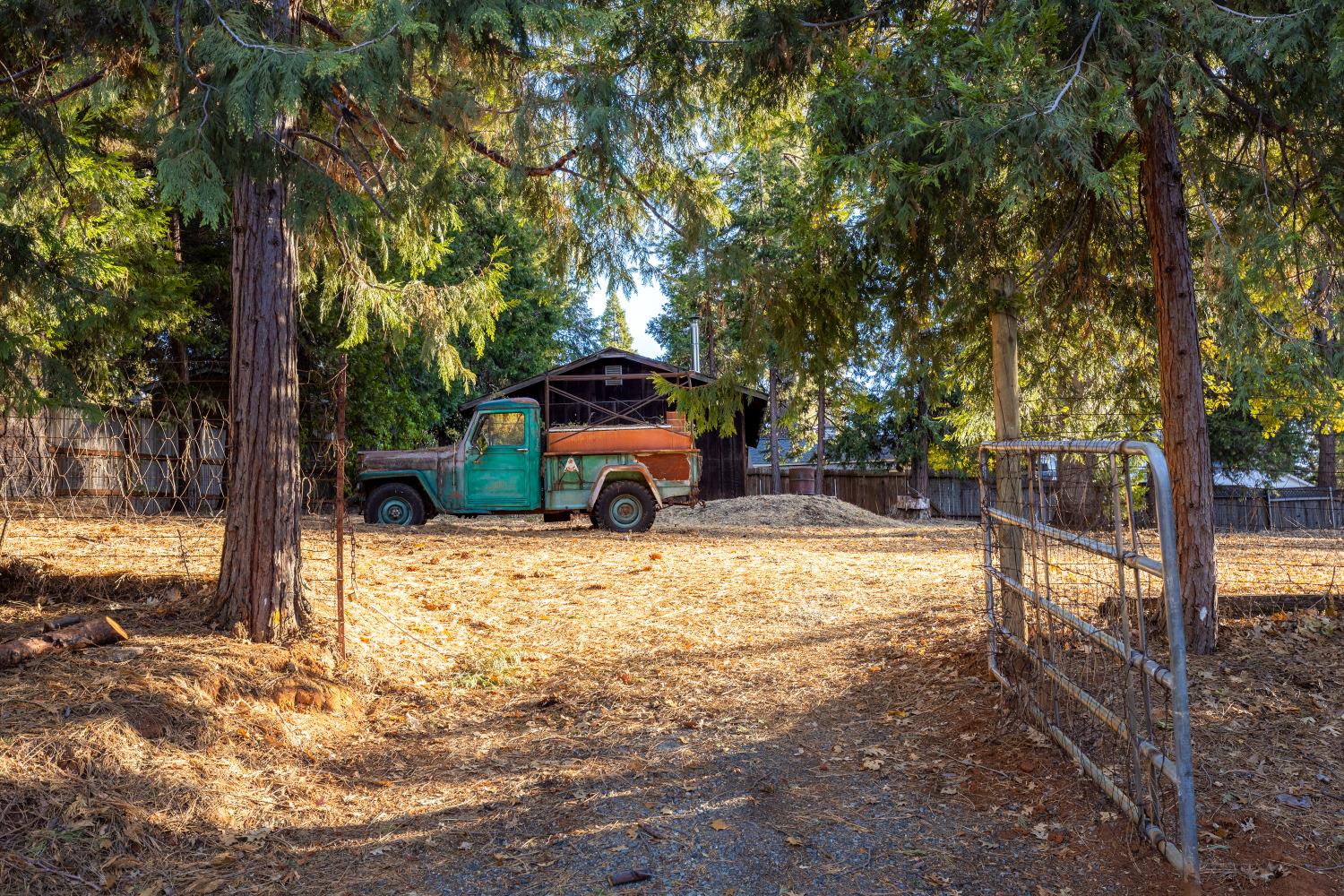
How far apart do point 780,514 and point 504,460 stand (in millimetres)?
7334

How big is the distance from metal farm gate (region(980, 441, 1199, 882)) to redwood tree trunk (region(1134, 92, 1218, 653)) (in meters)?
0.37

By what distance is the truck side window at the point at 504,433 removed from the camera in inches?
596

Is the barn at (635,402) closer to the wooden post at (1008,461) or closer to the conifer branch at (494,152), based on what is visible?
the conifer branch at (494,152)

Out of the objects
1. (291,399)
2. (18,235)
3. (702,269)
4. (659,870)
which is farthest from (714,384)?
(18,235)

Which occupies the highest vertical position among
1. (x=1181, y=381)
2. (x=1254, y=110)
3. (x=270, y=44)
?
(x=1254, y=110)

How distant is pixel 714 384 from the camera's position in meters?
6.89

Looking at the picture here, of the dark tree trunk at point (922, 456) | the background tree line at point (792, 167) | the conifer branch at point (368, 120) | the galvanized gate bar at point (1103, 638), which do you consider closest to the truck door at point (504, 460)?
the background tree line at point (792, 167)

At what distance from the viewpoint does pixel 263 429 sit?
6.00 m

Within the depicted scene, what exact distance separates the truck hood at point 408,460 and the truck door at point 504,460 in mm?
500

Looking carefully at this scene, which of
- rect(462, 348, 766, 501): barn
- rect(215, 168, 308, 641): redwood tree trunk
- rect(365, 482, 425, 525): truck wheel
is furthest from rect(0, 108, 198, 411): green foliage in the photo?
rect(462, 348, 766, 501): barn

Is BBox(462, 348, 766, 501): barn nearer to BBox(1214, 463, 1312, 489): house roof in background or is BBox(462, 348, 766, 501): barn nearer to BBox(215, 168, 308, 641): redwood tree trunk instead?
BBox(1214, 463, 1312, 489): house roof in background

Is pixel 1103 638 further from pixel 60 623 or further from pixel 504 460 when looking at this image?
pixel 504 460

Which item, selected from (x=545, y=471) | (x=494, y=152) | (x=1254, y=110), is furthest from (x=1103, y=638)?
(x=545, y=471)

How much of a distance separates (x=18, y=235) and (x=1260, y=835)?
7.02 metres
